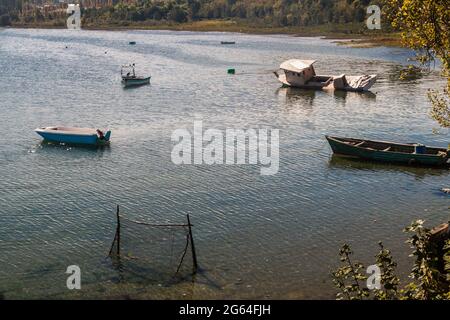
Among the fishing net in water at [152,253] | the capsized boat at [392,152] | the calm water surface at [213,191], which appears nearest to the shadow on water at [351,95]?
the calm water surface at [213,191]

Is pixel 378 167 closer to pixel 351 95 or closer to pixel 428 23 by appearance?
pixel 428 23

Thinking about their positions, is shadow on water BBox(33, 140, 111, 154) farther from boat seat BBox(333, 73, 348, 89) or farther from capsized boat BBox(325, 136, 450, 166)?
boat seat BBox(333, 73, 348, 89)

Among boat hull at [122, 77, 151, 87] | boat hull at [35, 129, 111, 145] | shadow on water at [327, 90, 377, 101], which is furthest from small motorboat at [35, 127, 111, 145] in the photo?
shadow on water at [327, 90, 377, 101]

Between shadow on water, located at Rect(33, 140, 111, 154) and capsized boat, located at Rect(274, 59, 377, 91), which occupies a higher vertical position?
capsized boat, located at Rect(274, 59, 377, 91)

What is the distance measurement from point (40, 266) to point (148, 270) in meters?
5.49

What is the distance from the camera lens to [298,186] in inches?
1599

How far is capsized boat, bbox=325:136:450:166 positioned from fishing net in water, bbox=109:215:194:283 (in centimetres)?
2069

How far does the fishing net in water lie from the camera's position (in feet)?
89.4

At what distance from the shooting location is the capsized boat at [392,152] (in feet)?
147

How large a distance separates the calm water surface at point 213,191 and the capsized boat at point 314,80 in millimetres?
2930

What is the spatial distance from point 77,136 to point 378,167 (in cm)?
2675

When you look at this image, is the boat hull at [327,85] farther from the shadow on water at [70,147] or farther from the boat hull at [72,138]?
the shadow on water at [70,147]

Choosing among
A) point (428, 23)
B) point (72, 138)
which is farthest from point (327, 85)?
point (428, 23)

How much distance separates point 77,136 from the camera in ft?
167
